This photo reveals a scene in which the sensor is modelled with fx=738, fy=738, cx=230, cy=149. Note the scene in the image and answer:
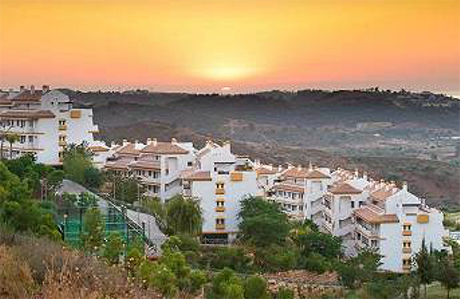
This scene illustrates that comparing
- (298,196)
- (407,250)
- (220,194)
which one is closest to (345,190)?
(298,196)

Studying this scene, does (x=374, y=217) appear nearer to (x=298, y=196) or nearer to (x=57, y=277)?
(x=298, y=196)

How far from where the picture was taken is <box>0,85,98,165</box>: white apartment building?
Answer: 25.9m

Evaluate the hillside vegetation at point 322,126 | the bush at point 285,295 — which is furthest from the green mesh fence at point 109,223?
the hillside vegetation at point 322,126

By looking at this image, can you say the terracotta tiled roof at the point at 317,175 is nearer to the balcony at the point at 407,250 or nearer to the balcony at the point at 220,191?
the balcony at the point at 220,191

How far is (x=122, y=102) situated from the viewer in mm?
70312

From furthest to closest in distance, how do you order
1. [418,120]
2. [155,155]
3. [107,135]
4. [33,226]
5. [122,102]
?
[418,120]
[122,102]
[107,135]
[155,155]
[33,226]

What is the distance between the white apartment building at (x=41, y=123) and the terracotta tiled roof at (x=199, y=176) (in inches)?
215

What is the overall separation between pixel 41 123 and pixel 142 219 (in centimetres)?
764

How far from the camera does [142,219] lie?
2023 centimetres

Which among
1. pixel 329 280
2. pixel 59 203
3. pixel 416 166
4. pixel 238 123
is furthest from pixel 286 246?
pixel 238 123

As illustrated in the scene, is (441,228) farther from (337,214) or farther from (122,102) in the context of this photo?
(122,102)

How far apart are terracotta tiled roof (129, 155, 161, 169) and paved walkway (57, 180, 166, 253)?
12.7 ft

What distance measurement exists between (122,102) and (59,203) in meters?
52.9

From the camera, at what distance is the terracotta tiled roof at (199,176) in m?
23.3
